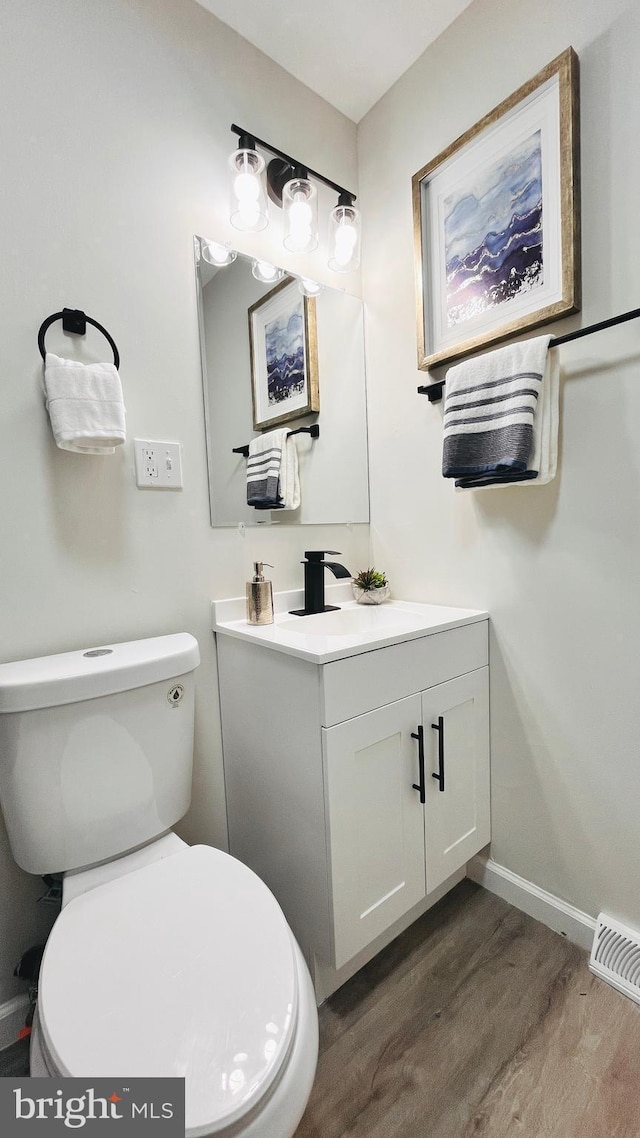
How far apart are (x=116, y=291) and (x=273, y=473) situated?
0.58 m

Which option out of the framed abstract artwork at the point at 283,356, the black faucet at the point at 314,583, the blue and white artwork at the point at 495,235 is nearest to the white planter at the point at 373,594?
the black faucet at the point at 314,583

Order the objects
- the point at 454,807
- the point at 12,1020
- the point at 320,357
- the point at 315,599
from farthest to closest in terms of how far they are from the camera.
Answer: the point at 320,357, the point at 315,599, the point at 454,807, the point at 12,1020

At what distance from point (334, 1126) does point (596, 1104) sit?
48 cm

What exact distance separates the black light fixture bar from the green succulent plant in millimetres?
1156

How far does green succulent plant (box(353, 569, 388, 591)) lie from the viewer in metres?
1.57

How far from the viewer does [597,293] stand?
1.07m

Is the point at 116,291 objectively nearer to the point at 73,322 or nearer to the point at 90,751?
the point at 73,322

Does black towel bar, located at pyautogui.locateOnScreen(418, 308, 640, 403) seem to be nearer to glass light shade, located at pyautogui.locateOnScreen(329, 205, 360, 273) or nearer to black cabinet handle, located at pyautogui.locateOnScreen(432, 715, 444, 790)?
glass light shade, located at pyautogui.locateOnScreen(329, 205, 360, 273)

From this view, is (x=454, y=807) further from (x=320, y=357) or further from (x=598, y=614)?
(x=320, y=357)

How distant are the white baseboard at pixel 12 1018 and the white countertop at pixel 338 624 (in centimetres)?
89

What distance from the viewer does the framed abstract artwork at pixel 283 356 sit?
1431 millimetres

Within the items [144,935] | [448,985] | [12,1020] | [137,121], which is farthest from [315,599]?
[137,121]

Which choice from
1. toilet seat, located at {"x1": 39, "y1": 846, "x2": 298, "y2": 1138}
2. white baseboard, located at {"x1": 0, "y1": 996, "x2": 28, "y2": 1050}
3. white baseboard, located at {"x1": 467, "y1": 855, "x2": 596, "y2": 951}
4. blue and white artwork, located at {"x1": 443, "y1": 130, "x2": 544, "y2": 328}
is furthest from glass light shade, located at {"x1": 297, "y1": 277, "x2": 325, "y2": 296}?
white baseboard, located at {"x1": 0, "y1": 996, "x2": 28, "y2": 1050}

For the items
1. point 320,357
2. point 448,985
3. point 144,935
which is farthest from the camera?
point 320,357
